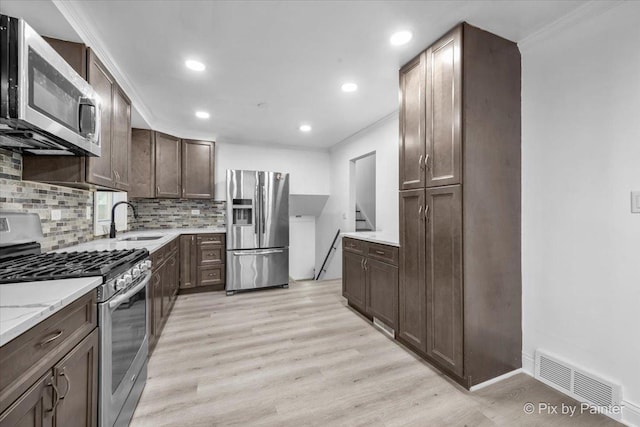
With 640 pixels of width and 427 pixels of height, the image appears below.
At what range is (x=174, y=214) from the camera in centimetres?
448

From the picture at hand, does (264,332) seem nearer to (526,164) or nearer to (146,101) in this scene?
(526,164)

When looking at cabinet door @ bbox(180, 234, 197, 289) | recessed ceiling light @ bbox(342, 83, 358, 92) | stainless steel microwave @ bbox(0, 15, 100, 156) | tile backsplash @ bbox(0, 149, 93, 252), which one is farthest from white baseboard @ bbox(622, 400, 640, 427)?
cabinet door @ bbox(180, 234, 197, 289)

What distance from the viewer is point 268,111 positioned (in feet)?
11.4

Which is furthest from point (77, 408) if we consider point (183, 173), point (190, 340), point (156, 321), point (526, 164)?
point (183, 173)

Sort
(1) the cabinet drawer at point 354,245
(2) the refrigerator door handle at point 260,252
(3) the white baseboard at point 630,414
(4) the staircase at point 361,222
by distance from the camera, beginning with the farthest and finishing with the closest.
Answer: (4) the staircase at point 361,222, (2) the refrigerator door handle at point 260,252, (1) the cabinet drawer at point 354,245, (3) the white baseboard at point 630,414

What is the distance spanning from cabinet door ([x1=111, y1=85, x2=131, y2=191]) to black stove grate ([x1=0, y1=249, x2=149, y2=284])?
0.98m

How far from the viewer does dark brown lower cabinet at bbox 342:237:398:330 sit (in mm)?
2549

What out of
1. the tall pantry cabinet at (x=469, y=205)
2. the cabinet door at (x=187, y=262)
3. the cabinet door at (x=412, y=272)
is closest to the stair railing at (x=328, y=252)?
the cabinet door at (x=187, y=262)

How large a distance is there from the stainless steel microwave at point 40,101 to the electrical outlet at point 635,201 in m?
3.07

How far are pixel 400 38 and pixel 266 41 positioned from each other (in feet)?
3.27

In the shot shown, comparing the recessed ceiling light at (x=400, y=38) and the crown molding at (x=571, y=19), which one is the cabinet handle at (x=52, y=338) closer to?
the recessed ceiling light at (x=400, y=38)

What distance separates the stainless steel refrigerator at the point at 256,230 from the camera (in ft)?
13.3

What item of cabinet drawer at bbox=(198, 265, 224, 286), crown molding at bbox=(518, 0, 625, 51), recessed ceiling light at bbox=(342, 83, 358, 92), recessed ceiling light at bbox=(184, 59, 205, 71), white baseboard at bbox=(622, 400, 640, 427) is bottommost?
white baseboard at bbox=(622, 400, 640, 427)

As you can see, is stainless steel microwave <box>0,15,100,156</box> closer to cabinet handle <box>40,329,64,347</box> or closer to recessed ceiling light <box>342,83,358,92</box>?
cabinet handle <box>40,329,64,347</box>
